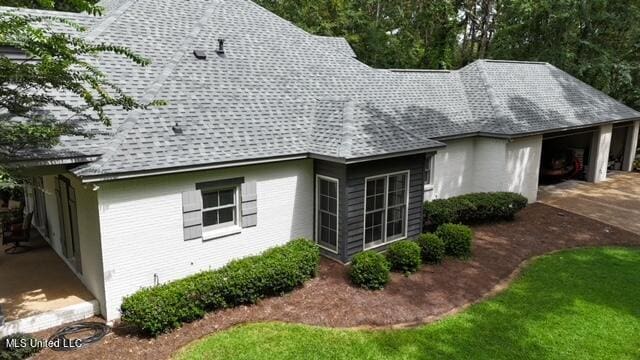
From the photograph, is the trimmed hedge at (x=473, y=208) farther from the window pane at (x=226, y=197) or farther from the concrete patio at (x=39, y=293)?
the concrete patio at (x=39, y=293)

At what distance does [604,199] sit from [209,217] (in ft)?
57.0

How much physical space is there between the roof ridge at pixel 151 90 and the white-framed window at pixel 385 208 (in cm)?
587

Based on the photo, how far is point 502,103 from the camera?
19.3 meters

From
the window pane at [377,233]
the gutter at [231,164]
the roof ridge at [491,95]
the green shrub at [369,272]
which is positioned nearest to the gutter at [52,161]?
the gutter at [231,164]

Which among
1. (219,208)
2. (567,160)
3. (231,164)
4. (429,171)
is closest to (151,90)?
(231,164)

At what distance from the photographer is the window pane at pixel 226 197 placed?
35.8 feet

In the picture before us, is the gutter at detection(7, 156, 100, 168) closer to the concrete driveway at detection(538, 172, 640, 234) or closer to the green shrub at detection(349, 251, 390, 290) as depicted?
the green shrub at detection(349, 251, 390, 290)

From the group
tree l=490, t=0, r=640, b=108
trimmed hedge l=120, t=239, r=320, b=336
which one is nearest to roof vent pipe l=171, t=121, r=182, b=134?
trimmed hedge l=120, t=239, r=320, b=336

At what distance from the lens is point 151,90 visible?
11164mm

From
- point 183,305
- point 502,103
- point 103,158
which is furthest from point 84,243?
point 502,103

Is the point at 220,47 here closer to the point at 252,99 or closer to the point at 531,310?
the point at 252,99

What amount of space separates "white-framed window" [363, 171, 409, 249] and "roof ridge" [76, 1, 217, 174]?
5869mm

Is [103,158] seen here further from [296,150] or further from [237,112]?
[296,150]

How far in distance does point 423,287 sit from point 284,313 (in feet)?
11.7
